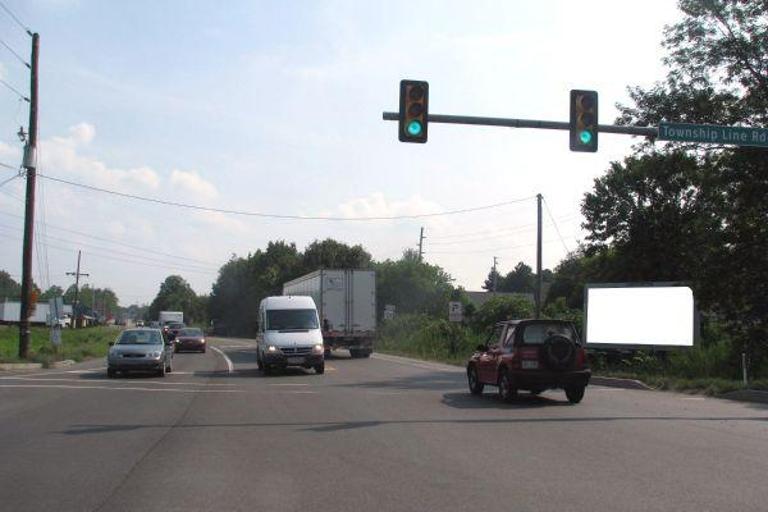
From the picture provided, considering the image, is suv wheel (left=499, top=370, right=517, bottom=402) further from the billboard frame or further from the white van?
the billboard frame

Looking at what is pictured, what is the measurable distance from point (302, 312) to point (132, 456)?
53.5ft

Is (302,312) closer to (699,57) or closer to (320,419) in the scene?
(320,419)

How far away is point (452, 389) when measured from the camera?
762 inches

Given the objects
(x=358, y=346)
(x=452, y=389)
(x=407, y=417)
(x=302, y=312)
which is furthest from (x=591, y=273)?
(x=407, y=417)

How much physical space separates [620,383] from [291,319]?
34.2 ft

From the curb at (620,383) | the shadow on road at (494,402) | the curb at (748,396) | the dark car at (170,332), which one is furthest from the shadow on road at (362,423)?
the dark car at (170,332)

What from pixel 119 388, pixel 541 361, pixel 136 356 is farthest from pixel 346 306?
pixel 541 361

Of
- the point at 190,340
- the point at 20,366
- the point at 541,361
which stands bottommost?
the point at 20,366

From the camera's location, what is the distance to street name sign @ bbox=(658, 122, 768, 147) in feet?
53.7

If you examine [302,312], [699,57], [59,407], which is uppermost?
[699,57]

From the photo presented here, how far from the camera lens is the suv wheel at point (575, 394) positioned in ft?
Answer: 50.8

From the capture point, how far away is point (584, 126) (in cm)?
1561

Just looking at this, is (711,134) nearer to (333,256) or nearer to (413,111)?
(413,111)

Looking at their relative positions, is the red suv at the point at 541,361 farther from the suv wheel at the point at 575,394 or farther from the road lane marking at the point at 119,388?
the road lane marking at the point at 119,388
